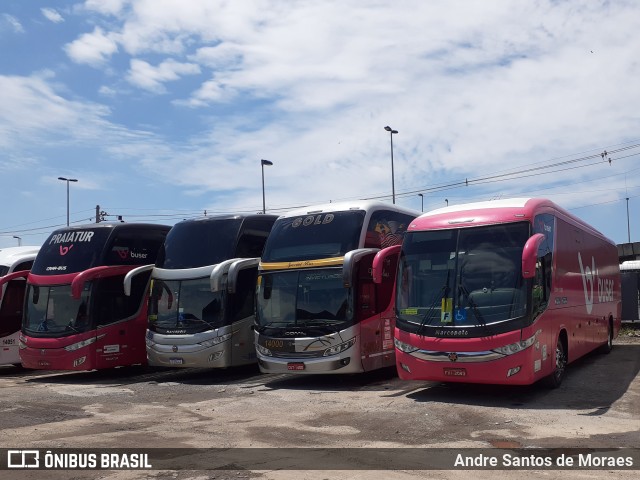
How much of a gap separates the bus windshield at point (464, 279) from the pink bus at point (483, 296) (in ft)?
0.05

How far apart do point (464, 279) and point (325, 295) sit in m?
3.60

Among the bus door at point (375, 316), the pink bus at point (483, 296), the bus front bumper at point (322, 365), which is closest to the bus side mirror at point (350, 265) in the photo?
the bus door at point (375, 316)

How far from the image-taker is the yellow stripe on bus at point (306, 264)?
14.7 meters

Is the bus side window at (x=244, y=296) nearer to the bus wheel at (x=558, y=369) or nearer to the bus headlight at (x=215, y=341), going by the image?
the bus headlight at (x=215, y=341)

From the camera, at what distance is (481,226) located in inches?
478

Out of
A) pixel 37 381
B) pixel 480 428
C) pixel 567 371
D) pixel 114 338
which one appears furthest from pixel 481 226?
pixel 37 381

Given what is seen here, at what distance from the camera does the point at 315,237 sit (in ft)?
50.1

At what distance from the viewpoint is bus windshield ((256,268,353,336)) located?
14477mm

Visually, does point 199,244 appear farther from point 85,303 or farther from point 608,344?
point 608,344

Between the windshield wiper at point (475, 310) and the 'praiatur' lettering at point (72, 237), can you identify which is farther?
the 'praiatur' lettering at point (72, 237)

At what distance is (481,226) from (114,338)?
33.2 feet

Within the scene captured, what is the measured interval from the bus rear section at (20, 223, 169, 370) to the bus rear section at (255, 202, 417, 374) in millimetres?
4625

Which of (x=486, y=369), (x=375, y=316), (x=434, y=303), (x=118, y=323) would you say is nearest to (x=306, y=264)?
(x=375, y=316)

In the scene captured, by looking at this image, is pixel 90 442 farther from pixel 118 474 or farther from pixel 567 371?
pixel 567 371
